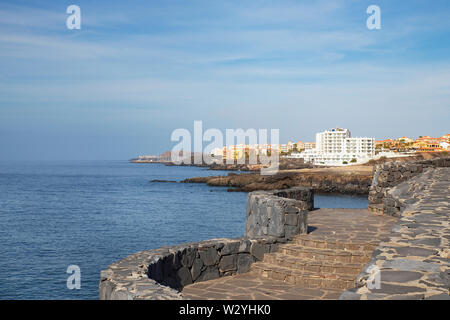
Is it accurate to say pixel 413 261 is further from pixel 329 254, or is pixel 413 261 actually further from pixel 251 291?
pixel 329 254

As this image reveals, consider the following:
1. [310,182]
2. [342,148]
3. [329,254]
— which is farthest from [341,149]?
[329,254]

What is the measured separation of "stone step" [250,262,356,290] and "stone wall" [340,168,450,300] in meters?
1.29

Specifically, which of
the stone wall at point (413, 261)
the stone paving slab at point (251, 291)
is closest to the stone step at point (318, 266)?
the stone paving slab at point (251, 291)

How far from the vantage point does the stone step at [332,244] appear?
8.53 metres

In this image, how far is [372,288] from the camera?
4.32 meters

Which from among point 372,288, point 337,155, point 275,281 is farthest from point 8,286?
point 337,155

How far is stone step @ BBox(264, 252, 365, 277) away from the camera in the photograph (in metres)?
7.78

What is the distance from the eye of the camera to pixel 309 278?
7.59 m

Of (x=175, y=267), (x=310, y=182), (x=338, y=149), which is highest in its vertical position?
(x=338, y=149)

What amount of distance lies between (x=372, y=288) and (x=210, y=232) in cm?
2710

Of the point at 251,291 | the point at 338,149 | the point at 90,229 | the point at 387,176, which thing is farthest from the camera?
the point at 338,149

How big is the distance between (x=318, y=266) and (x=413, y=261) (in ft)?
9.63

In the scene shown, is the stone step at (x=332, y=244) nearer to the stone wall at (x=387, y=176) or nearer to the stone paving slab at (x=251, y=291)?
the stone paving slab at (x=251, y=291)
